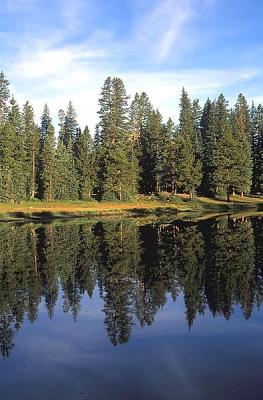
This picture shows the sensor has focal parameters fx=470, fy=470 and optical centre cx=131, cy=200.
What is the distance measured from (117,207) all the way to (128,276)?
54.4 metres

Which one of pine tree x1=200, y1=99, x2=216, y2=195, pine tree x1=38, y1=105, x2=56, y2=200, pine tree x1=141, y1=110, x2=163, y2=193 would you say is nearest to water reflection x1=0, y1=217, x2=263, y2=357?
pine tree x1=38, y1=105, x2=56, y2=200

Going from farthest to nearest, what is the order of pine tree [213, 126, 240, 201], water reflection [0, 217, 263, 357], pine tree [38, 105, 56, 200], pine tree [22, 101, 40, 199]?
pine tree [213, 126, 240, 201]
pine tree [22, 101, 40, 199]
pine tree [38, 105, 56, 200]
water reflection [0, 217, 263, 357]

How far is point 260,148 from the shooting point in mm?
104062

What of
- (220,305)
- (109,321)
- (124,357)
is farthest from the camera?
(220,305)

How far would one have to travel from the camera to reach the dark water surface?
34.2 ft

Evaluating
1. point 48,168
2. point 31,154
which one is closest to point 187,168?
point 48,168

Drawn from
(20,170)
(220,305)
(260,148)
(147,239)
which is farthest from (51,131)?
(220,305)

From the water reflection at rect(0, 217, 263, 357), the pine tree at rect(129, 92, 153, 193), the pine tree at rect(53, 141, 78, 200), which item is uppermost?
the pine tree at rect(129, 92, 153, 193)

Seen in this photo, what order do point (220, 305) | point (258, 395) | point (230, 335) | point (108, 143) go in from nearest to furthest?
point (258, 395), point (230, 335), point (220, 305), point (108, 143)

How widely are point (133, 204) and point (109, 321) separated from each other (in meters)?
63.1

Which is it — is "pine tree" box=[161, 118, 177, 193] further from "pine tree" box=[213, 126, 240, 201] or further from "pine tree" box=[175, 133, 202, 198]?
"pine tree" box=[213, 126, 240, 201]

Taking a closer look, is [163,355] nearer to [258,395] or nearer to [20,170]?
[258,395]

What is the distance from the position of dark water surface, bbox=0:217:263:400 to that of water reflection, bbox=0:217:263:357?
0.05 m

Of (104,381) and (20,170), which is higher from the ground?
(20,170)
